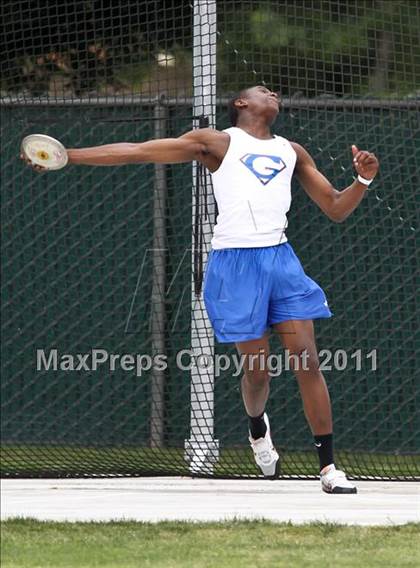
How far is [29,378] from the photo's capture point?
888 cm

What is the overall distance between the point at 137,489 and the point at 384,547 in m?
2.13

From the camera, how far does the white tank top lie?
18.7 ft

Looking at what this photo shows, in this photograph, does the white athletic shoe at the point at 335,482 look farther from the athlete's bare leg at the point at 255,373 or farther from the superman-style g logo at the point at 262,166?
the superman-style g logo at the point at 262,166

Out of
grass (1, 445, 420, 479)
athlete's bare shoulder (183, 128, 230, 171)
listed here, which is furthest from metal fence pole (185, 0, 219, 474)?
athlete's bare shoulder (183, 128, 230, 171)

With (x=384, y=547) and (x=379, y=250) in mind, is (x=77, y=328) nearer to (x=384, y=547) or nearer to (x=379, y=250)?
(x=379, y=250)

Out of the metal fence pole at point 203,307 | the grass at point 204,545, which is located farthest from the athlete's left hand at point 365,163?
the metal fence pole at point 203,307

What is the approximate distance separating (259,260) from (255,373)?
0.55m

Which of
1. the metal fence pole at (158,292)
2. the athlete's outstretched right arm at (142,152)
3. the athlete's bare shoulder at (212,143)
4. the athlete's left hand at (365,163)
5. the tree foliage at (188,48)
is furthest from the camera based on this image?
the tree foliage at (188,48)

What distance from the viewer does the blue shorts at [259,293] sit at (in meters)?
5.69

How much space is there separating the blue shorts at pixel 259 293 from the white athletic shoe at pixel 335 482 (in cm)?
71

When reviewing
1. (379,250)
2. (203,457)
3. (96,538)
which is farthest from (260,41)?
(96,538)

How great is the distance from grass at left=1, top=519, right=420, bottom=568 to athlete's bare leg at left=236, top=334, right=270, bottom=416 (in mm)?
569

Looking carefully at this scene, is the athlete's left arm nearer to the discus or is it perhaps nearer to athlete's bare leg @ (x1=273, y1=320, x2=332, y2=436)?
athlete's bare leg @ (x1=273, y1=320, x2=332, y2=436)

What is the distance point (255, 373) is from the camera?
5.85 meters
